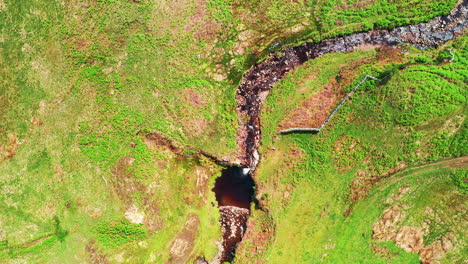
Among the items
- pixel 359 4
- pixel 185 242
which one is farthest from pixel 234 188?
pixel 359 4

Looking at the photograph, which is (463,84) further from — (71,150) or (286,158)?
(71,150)

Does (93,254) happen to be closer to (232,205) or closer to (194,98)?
(232,205)

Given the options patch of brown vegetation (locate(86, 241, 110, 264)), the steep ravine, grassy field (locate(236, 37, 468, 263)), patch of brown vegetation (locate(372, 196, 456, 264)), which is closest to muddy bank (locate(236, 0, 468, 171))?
the steep ravine

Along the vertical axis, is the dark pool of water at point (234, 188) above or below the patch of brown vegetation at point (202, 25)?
below

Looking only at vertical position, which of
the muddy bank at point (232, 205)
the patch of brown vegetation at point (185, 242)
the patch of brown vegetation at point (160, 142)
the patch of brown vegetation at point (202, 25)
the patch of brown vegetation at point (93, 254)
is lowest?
the patch of brown vegetation at point (93, 254)

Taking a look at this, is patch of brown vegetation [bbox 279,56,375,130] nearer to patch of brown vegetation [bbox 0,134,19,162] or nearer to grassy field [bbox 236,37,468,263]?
grassy field [bbox 236,37,468,263]

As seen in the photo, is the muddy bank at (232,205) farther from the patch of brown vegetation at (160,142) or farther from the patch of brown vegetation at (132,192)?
the patch of brown vegetation at (132,192)

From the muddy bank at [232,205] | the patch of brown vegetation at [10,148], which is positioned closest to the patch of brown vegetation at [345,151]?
the muddy bank at [232,205]
